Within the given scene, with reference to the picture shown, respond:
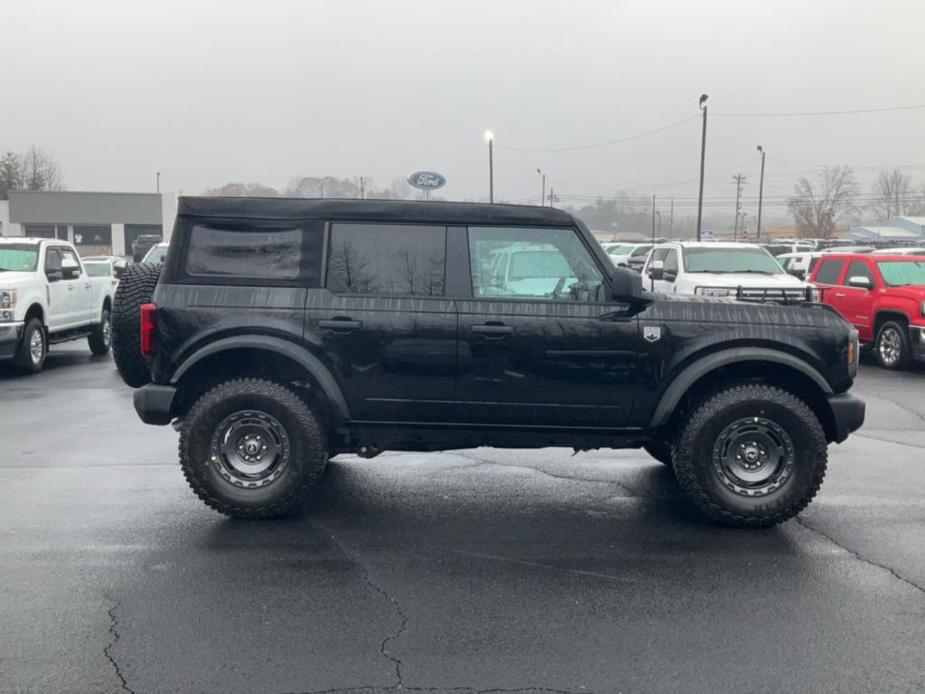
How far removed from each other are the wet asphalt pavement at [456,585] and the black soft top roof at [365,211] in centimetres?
192

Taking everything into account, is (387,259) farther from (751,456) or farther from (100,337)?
(100,337)

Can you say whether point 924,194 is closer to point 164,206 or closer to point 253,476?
point 164,206

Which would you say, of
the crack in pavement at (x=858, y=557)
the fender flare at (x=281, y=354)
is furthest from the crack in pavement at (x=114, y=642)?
the crack in pavement at (x=858, y=557)

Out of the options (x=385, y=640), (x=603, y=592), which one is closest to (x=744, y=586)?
(x=603, y=592)

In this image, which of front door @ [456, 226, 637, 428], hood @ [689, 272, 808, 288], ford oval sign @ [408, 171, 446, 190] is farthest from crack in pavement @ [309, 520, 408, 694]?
ford oval sign @ [408, 171, 446, 190]

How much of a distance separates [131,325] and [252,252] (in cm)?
104

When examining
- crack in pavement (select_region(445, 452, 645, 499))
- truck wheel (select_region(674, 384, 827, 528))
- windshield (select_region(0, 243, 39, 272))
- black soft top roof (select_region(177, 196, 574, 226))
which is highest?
black soft top roof (select_region(177, 196, 574, 226))

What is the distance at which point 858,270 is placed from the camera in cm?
1449

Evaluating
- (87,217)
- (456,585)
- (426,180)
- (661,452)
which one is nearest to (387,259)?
(456,585)

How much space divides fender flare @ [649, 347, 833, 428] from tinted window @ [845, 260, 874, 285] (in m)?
9.46

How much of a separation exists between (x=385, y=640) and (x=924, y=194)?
121m

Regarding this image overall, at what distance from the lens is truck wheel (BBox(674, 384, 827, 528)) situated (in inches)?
221

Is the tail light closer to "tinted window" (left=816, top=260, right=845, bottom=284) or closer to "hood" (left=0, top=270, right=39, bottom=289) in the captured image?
"hood" (left=0, top=270, right=39, bottom=289)

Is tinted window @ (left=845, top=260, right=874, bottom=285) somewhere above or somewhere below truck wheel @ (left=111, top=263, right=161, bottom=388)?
above
